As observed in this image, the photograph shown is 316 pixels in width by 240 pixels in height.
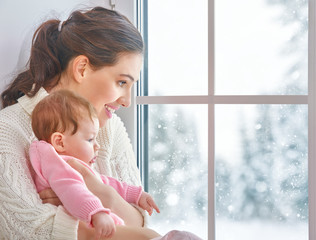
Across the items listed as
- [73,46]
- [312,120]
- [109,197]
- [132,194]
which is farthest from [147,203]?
[312,120]

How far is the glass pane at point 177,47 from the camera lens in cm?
177

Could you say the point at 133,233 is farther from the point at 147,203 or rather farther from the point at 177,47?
the point at 177,47

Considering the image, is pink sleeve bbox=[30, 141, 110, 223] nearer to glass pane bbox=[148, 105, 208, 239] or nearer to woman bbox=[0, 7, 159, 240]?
woman bbox=[0, 7, 159, 240]

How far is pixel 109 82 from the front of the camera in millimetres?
1365

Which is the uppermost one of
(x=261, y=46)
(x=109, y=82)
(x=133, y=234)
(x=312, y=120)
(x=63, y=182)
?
(x=261, y=46)

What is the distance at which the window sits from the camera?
1622 mm

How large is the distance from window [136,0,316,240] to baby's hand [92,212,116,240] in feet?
2.35

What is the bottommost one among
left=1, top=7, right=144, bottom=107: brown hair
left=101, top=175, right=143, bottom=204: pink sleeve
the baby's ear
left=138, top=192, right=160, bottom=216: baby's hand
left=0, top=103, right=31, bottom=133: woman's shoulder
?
left=138, top=192, right=160, bottom=216: baby's hand

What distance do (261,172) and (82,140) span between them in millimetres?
719

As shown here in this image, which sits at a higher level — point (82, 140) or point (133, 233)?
point (82, 140)

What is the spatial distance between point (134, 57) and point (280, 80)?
0.53 m

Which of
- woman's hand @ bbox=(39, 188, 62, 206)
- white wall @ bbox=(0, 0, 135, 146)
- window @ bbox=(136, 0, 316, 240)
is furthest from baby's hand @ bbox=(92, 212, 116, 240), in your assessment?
window @ bbox=(136, 0, 316, 240)

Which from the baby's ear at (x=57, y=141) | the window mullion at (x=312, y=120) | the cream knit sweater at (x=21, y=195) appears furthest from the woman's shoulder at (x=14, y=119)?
the window mullion at (x=312, y=120)

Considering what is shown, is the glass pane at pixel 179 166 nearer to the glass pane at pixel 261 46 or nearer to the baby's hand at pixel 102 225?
the glass pane at pixel 261 46
